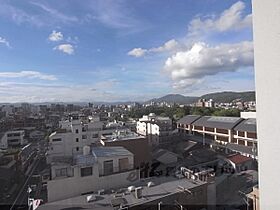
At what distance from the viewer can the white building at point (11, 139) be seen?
11.3 m

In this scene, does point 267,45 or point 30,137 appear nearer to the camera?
point 267,45

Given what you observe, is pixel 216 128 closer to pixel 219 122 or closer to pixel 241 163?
pixel 219 122

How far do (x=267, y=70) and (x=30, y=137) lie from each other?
1457 cm

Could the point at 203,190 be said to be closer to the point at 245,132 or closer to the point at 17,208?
the point at 17,208

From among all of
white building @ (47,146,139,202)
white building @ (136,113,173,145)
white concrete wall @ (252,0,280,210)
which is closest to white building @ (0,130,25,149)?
white building @ (136,113,173,145)

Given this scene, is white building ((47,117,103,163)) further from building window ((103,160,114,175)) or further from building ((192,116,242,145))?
building ((192,116,242,145))

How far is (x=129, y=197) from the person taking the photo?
3.77 m

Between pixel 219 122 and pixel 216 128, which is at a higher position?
pixel 219 122

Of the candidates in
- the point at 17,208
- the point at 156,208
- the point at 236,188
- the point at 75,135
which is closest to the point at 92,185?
the point at 156,208

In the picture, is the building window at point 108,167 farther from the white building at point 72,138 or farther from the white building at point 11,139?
the white building at point 11,139

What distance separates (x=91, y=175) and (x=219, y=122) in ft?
25.2

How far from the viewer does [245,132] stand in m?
9.31

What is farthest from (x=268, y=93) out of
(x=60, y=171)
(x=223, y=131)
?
(x=223, y=131)

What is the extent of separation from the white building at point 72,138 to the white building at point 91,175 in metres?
3.08
